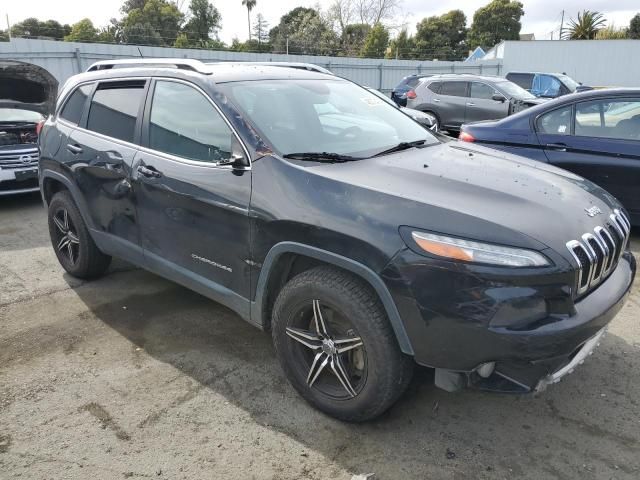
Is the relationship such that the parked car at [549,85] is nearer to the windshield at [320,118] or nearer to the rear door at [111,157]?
the windshield at [320,118]

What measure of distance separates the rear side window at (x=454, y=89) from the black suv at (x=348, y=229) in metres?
10.1

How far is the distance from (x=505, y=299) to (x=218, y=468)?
1511mm

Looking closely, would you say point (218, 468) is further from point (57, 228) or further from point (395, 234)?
point (57, 228)

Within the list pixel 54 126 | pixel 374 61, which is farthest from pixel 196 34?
pixel 54 126

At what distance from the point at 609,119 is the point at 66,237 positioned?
525 centimetres

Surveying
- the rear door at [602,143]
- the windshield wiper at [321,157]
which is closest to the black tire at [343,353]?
the windshield wiper at [321,157]

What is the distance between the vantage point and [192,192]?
3121 millimetres

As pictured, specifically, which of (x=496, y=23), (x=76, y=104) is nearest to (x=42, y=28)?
(x=496, y=23)

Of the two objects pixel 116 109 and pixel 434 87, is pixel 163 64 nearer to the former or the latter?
pixel 116 109

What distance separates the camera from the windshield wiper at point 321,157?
113 inches

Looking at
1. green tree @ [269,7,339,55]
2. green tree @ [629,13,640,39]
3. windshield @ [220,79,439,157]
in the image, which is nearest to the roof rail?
windshield @ [220,79,439,157]

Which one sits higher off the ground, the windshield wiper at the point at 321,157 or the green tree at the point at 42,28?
the green tree at the point at 42,28

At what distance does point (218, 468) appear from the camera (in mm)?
2482

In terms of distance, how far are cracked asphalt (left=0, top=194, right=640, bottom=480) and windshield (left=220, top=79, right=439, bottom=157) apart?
140 cm
